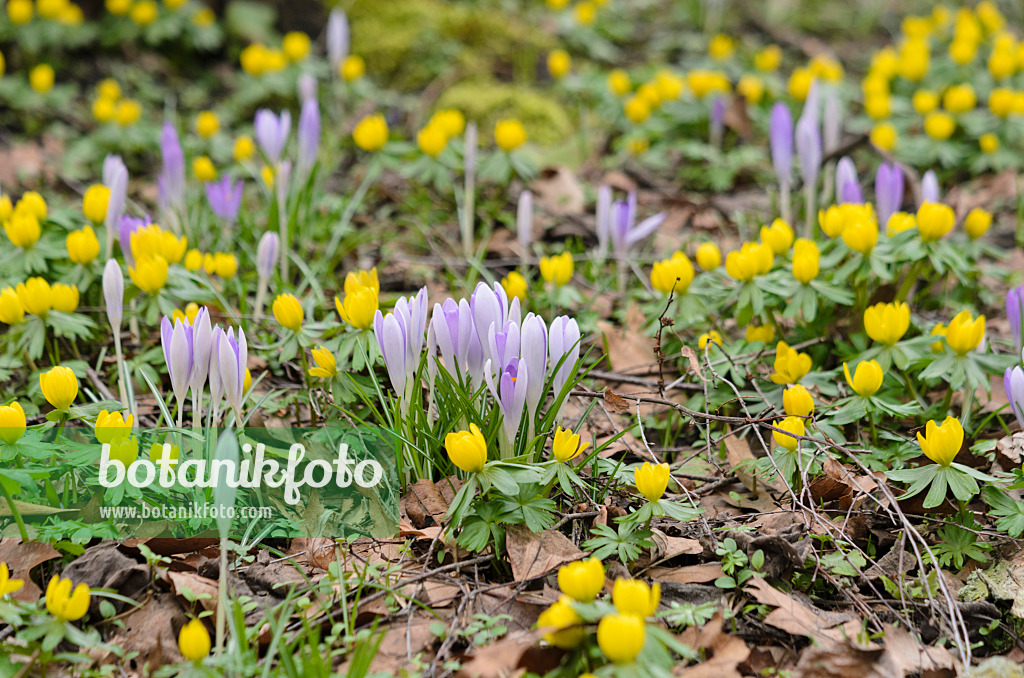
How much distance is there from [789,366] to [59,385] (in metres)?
1.92

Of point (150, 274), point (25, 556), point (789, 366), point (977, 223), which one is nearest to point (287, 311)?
point (150, 274)

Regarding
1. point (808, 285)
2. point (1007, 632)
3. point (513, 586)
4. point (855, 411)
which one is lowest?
point (1007, 632)

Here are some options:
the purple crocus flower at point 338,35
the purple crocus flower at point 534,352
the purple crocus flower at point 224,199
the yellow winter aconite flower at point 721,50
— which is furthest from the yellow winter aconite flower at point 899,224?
the purple crocus flower at point 338,35

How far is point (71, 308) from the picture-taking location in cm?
229

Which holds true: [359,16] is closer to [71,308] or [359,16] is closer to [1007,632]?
[71,308]

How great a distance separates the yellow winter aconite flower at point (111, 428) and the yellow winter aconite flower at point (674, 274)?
5.04ft

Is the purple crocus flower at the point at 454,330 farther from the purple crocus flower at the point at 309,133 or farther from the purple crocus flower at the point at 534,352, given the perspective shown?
the purple crocus flower at the point at 309,133

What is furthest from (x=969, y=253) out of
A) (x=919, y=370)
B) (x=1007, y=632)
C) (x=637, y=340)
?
(x=1007, y=632)

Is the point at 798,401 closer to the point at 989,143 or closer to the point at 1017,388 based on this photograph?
the point at 1017,388

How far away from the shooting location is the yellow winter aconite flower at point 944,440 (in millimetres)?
1768

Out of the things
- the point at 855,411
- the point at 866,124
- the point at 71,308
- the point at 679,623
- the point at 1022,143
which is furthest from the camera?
the point at 866,124

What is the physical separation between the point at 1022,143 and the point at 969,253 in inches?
74.2

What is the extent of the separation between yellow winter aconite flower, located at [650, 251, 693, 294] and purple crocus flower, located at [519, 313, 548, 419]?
0.71 m

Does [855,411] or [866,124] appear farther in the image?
[866,124]
